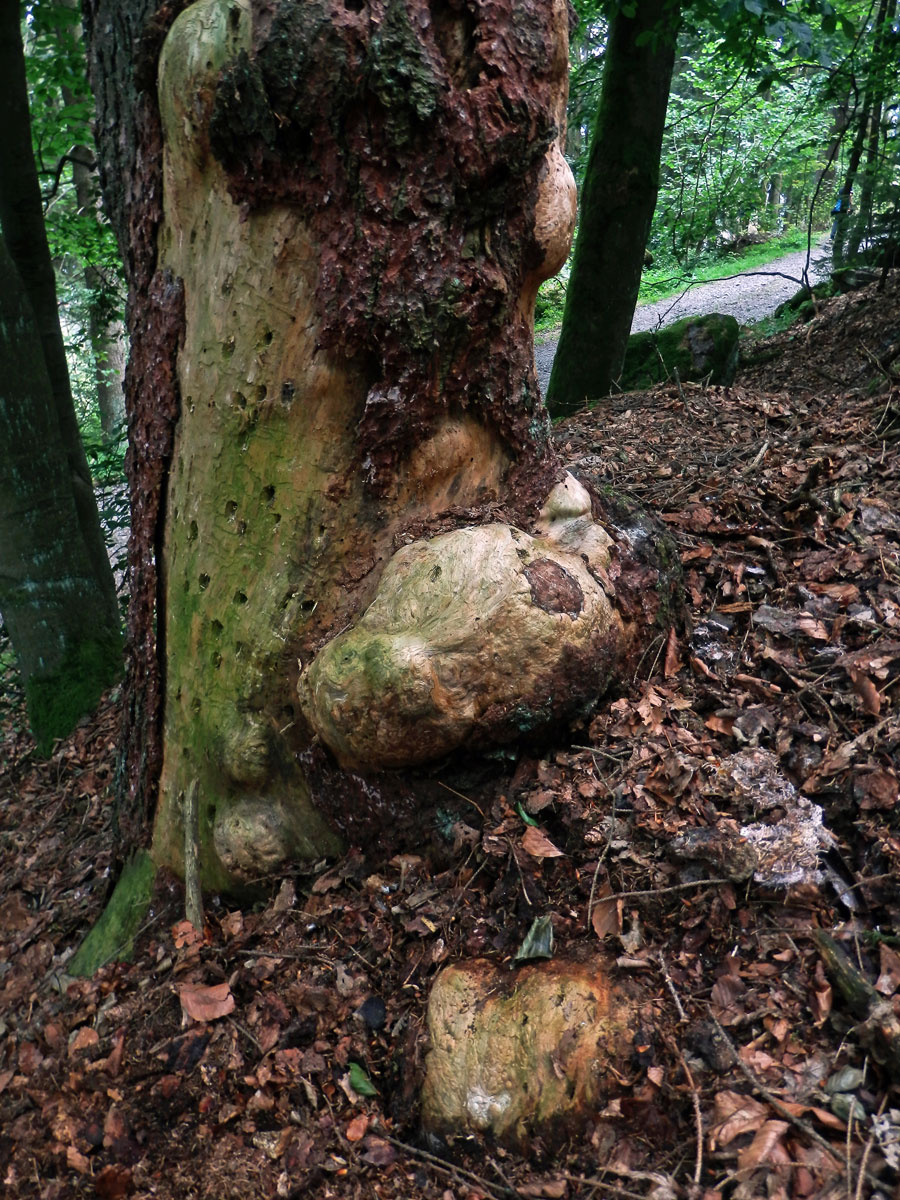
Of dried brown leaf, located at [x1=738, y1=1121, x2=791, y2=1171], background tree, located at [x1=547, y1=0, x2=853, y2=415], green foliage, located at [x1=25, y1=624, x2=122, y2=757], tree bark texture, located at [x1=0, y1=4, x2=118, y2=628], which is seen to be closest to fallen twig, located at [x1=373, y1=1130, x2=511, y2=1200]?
dried brown leaf, located at [x1=738, y1=1121, x2=791, y2=1171]

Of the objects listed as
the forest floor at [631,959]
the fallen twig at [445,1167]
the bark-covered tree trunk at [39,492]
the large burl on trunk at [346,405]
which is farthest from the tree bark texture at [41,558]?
the fallen twig at [445,1167]

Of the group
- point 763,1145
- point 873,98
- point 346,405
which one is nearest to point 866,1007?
point 763,1145

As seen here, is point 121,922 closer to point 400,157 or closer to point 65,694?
point 65,694

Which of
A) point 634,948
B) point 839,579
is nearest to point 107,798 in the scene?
point 634,948

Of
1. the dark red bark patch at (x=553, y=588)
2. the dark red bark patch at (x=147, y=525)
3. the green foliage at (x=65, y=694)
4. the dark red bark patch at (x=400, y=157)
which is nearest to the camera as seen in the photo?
the dark red bark patch at (x=400, y=157)

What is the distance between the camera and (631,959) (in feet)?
6.91

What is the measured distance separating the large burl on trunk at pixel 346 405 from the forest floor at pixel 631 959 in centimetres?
30

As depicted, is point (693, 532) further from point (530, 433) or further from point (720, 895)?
point (720, 895)

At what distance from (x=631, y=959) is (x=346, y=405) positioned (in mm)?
1791

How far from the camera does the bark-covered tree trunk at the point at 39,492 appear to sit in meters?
4.86

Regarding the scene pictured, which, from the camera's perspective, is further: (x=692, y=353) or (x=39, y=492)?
(x=692, y=353)

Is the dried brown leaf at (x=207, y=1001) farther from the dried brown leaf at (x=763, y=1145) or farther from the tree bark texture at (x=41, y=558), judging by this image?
the tree bark texture at (x=41, y=558)

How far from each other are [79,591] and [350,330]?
11.5 ft

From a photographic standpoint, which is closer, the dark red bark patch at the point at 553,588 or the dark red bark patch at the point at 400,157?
the dark red bark patch at the point at 400,157
